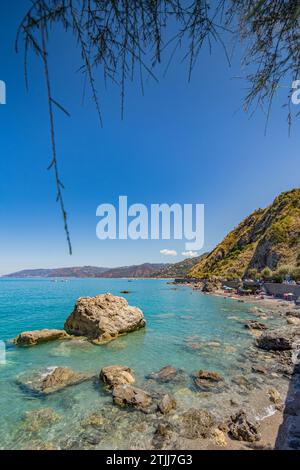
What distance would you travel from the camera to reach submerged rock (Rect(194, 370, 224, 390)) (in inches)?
347

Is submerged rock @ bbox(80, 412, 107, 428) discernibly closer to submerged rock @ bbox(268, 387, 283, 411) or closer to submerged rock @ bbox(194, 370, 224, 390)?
submerged rock @ bbox(194, 370, 224, 390)

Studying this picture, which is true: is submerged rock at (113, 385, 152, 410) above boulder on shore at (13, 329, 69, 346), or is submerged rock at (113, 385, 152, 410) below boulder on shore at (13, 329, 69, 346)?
above

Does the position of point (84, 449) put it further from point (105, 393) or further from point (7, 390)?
point (7, 390)

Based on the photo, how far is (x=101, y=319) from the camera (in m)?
17.0

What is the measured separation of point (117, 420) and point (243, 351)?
8.89 metres

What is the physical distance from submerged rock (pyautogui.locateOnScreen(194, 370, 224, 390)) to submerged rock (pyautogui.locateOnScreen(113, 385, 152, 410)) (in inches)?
85.4

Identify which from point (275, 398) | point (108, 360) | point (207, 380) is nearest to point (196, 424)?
point (275, 398)

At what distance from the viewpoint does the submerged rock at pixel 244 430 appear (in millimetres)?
5625

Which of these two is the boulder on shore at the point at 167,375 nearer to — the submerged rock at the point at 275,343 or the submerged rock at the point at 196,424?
the submerged rock at the point at 196,424

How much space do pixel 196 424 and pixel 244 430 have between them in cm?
121

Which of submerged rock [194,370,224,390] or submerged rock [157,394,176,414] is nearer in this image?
submerged rock [157,394,176,414]

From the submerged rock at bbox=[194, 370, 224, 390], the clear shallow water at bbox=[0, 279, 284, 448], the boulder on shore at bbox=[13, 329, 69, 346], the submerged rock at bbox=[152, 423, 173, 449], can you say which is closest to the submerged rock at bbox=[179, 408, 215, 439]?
the submerged rock at bbox=[152, 423, 173, 449]
